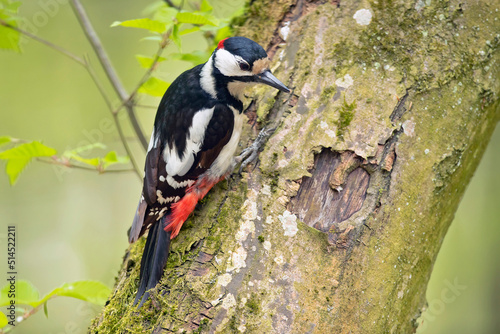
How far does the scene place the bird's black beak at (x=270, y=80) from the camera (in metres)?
1.93

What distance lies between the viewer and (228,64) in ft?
6.73

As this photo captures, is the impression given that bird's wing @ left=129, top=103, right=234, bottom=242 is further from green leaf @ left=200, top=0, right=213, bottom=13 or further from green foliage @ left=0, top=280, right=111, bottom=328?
green leaf @ left=200, top=0, right=213, bottom=13

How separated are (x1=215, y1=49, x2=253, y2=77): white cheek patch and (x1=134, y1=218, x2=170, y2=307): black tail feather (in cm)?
77

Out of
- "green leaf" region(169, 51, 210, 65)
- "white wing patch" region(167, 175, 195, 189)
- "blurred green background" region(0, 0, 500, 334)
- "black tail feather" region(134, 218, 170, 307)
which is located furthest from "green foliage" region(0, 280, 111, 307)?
"blurred green background" region(0, 0, 500, 334)

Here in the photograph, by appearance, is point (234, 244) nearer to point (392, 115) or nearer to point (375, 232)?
point (375, 232)

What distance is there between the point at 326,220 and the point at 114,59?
4676 millimetres

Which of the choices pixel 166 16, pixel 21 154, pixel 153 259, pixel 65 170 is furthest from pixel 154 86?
pixel 65 170

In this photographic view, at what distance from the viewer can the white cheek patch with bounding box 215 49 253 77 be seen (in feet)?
6.64

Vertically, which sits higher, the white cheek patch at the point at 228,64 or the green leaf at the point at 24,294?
the white cheek patch at the point at 228,64

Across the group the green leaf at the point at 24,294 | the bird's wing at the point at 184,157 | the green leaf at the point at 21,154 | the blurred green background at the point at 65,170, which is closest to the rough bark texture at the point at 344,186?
the bird's wing at the point at 184,157

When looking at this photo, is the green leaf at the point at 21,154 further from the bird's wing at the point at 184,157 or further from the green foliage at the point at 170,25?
the green foliage at the point at 170,25

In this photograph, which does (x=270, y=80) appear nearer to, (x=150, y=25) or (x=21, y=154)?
(x=150, y=25)

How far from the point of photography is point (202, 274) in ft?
5.45

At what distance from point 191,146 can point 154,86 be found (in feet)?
1.39
